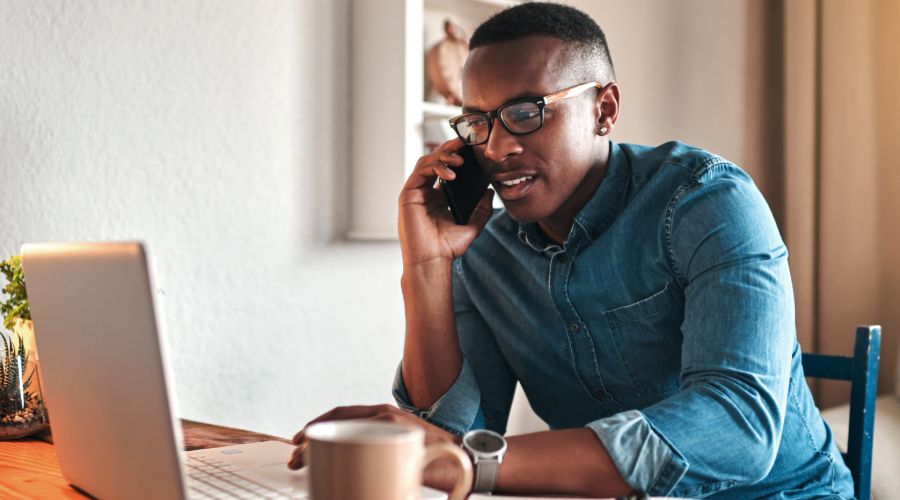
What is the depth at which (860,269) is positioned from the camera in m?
2.44

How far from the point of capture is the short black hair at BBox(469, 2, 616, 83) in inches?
50.4

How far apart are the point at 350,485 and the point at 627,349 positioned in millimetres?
775

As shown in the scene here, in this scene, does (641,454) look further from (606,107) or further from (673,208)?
(606,107)

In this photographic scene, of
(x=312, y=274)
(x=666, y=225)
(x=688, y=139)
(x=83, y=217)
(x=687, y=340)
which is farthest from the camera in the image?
(x=688, y=139)

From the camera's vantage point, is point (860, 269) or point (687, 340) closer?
point (687, 340)

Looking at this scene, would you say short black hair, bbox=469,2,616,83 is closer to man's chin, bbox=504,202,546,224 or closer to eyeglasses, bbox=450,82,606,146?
eyeglasses, bbox=450,82,606,146

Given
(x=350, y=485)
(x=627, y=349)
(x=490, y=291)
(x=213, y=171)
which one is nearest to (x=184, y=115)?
(x=213, y=171)

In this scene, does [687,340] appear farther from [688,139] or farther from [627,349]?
[688,139]

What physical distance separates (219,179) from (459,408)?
82cm

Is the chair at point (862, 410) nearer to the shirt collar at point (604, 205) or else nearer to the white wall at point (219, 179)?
the shirt collar at point (604, 205)

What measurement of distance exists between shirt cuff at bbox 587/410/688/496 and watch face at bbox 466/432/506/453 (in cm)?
11

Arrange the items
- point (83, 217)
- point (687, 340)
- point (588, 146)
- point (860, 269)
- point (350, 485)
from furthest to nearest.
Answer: point (860, 269) < point (83, 217) < point (588, 146) < point (687, 340) < point (350, 485)

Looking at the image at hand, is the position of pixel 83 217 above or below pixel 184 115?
below

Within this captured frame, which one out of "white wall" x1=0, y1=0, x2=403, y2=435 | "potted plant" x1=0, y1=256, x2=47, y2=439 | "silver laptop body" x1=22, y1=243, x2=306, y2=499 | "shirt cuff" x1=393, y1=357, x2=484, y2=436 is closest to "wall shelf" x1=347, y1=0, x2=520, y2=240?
"white wall" x1=0, y1=0, x2=403, y2=435
